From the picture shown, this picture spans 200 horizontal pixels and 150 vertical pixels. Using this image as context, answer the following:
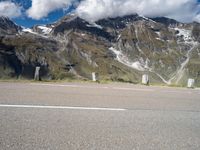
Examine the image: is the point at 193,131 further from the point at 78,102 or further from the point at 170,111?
the point at 78,102

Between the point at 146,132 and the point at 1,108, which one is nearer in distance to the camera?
the point at 146,132

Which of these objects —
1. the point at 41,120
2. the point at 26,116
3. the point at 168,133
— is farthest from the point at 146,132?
the point at 26,116

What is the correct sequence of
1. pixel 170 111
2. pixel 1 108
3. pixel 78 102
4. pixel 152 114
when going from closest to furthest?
1. pixel 1 108
2. pixel 152 114
3. pixel 170 111
4. pixel 78 102

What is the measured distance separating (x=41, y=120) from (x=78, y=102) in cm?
286

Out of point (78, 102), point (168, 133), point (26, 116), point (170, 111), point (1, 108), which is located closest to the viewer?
point (168, 133)

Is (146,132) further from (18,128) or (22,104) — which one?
(22,104)

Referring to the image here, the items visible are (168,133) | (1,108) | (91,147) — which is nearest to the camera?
(91,147)

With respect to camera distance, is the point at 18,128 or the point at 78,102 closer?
the point at 18,128

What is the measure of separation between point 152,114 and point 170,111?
3.10 ft

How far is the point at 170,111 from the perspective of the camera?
8.62m

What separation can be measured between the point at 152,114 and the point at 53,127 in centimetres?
310

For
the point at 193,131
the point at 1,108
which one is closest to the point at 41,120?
the point at 1,108

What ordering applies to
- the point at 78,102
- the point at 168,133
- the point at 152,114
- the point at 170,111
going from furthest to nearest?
the point at 78,102
the point at 170,111
the point at 152,114
the point at 168,133

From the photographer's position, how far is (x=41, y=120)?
6406 mm
